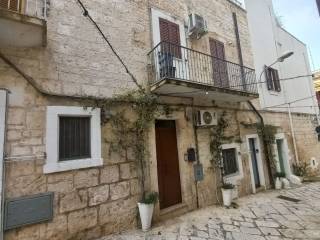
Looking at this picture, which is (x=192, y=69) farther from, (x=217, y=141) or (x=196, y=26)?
(x=217, y=141)

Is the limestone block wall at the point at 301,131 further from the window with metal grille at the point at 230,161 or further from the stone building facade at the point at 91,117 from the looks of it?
the stone building facade at the point at 91,117

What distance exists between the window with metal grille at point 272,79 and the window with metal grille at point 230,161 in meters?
4.56

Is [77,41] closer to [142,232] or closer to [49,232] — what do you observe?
[49,232]

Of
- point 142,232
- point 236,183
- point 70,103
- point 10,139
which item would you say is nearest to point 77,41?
point 70,103

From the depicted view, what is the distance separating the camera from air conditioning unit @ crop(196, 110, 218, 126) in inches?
280

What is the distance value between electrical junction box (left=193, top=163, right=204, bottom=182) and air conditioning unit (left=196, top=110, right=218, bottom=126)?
4.50 ft

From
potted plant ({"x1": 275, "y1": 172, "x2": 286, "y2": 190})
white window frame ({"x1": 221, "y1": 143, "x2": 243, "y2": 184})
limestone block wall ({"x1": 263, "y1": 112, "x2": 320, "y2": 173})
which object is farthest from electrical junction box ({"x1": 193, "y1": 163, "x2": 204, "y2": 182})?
limestone block wall ({"x1": 263, "y1": 112, "x2": 320, "y2": 173})

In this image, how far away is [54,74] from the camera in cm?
482

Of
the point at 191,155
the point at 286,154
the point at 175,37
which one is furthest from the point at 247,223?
the point at 286,154

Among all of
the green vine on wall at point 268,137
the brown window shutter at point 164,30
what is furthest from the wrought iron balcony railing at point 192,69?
the green vine on wall at point 268,137

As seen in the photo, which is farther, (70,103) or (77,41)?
(77,41)

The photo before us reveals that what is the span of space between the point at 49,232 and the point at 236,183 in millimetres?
6318

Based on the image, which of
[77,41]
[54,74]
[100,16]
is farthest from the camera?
[100,16]

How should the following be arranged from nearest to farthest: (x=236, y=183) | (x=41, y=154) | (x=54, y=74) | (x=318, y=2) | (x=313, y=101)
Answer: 1. (x=318, y=2)
2. (x=41, y=154)
3. (x=54, y=74)
4. (x=236, y=183)
5. (x=313, y=101)
